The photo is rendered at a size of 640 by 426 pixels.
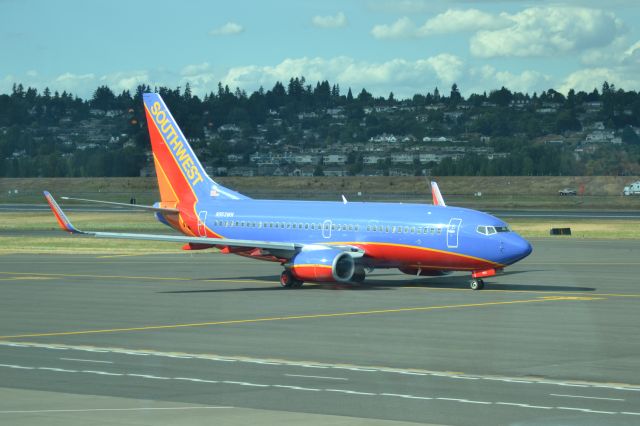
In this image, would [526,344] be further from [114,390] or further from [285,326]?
[114,390]

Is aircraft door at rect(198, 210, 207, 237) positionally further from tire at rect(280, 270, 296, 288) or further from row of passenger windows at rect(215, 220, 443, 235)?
tire at rect(280, 270, 296, 288)

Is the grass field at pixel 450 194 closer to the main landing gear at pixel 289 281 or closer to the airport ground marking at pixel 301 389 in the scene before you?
the main landing gear at pixel 289 281

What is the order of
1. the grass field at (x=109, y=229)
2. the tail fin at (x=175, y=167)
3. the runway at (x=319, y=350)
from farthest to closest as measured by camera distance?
the grass field at (x=109, y=229) → the tail fin at (x=175, y=167) → the runway at (x=319, y=350)

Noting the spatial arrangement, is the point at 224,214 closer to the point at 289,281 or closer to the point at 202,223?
the point at 202,223

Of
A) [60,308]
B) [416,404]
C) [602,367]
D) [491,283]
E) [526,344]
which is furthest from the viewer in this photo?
[491,283]

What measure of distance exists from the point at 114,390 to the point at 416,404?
22.4ft

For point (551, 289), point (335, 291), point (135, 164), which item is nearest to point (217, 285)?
point (335, 291)

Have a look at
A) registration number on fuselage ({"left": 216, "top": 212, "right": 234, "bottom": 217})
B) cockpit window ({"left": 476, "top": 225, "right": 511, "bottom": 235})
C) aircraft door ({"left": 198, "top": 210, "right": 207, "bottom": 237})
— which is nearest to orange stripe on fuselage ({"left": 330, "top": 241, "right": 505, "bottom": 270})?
cockpit window ({"left": 476, "top": 225, "right": 511, "bottom": 235})

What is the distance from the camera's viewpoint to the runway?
973 inches

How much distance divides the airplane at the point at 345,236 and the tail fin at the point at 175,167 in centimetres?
43

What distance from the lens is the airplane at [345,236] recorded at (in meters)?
53.1

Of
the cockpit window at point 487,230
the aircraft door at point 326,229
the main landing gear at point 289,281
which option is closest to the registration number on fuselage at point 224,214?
the aircraft door at point 326,229

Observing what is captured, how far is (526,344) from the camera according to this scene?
35.6 m

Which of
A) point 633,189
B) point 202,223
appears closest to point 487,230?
point 202,223
